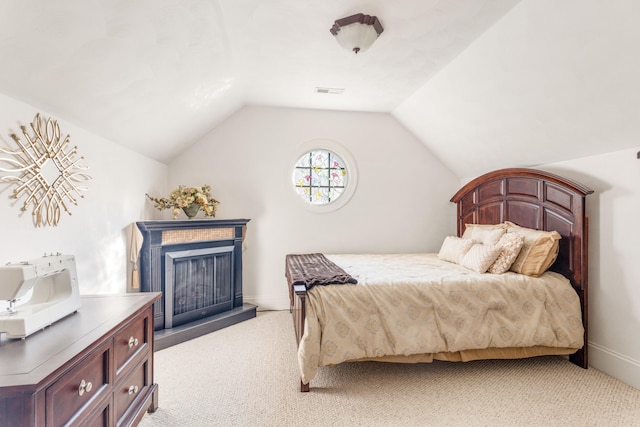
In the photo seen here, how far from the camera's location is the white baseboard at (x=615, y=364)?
87.0 inches

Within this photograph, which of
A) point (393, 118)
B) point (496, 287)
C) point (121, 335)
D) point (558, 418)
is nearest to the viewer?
point (121, 335)

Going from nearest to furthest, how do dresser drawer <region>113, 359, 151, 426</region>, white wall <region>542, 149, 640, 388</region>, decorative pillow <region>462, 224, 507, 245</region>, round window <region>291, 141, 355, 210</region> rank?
dresser drawer <region>113, 359, 151, 426</region> < white wall <region>542, 149, 640, 388</region> < decorative pillow <region>462, 224, 507, 245</region> < round window <region>291, 141, 355, 210</region>

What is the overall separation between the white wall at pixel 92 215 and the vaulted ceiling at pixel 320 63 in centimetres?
11

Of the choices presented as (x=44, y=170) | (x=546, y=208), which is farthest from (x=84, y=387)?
(x=546, y=208)

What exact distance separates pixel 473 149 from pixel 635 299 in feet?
6.47

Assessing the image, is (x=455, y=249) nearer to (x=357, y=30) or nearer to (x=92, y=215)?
(x=357, y=30)

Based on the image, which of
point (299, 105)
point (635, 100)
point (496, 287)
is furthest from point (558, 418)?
point (299, 105)

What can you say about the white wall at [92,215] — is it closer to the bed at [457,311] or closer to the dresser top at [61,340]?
the dresser top at [61,340]

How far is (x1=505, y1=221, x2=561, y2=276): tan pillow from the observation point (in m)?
2.55

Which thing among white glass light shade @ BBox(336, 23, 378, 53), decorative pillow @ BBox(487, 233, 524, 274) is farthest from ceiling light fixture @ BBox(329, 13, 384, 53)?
decorative pillow @ BBox(487, 233, 524, 274)

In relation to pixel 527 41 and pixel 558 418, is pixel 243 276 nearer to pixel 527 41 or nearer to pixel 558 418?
pixel 558 418

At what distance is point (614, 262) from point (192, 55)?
11.6 ft

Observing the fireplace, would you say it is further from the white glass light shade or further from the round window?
the white glass light shade

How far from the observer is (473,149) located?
3572mm
